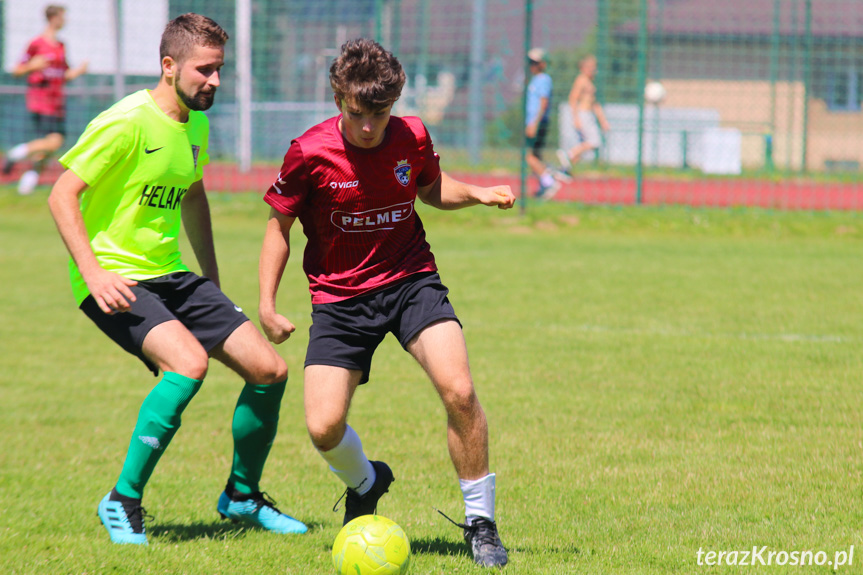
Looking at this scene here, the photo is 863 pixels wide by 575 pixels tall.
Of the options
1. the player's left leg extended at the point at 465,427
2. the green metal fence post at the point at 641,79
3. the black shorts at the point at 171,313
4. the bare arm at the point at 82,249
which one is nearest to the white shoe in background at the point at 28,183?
the green metal fence post at the point at 641,79

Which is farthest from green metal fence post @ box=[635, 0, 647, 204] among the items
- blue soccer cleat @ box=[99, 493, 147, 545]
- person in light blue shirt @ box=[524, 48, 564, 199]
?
blue soccer cleat @ box=[99, 493, 147, 545]

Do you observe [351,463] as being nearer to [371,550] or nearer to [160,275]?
[371,550]

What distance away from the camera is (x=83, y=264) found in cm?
378

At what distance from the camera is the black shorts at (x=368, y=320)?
388 cm

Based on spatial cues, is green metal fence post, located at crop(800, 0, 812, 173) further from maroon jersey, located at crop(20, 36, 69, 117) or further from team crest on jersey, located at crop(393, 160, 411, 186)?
team crest on jersey, located at crop(393, 160, 411, 186)

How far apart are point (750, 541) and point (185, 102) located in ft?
9.52

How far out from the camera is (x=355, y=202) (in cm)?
391

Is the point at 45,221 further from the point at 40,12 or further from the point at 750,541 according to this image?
the point at 750,541

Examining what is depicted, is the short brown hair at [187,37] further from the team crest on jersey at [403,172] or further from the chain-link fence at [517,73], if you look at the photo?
the chain-link fence at [517,73]

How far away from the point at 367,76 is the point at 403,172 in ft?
1.74

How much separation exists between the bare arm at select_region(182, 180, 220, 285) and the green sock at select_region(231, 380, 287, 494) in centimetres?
60

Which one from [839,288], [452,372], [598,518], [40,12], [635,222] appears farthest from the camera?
[40,12]

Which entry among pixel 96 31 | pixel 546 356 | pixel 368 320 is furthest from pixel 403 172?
pixel 96 31

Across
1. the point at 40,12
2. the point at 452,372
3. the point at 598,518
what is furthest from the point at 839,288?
the point at 40,12
